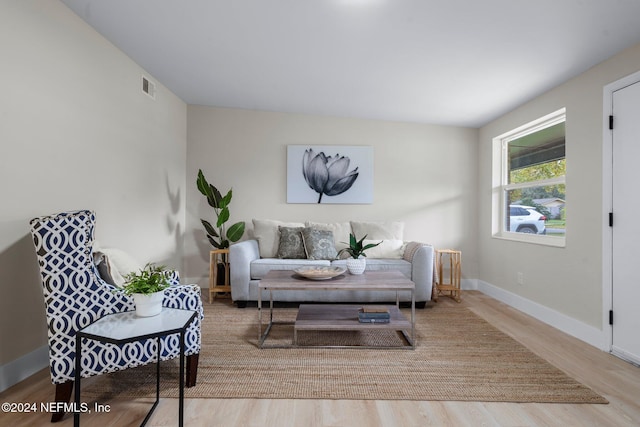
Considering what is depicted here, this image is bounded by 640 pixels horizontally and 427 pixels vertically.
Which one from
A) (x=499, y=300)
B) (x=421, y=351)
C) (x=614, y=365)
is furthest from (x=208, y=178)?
(x=614, y=365)

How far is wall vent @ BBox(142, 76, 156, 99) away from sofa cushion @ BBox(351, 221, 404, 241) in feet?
8.59

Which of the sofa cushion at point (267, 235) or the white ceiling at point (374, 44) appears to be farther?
the sofa cushion at point (267, 235)

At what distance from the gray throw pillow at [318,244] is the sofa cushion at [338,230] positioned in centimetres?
12

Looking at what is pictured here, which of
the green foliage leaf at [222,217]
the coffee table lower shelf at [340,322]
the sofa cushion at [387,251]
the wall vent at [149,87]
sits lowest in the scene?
the coffee table lower shelf at [340,322]

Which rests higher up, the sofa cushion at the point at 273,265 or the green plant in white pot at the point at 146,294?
the green plant in white pot at the point at 146,294

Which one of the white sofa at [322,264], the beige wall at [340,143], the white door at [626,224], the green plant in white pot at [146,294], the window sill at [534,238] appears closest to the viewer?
the green plant in white pot at [146,294]

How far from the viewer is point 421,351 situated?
97.3 inches

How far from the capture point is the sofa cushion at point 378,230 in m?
4.14

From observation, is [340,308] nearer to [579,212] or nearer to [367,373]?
[367,373]

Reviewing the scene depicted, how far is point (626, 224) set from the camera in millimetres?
2408

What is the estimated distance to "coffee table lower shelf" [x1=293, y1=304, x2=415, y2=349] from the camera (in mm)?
2451

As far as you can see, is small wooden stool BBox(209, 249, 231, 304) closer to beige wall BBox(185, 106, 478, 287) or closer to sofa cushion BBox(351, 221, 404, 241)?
beige wall BBox(185, 106, 478, 287)

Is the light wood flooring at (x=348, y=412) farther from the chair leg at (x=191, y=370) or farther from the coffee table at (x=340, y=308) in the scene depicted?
the coffee table at (x=340, y=308)

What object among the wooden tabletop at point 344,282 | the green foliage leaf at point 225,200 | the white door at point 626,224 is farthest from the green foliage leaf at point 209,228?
the white door at point 626,224
